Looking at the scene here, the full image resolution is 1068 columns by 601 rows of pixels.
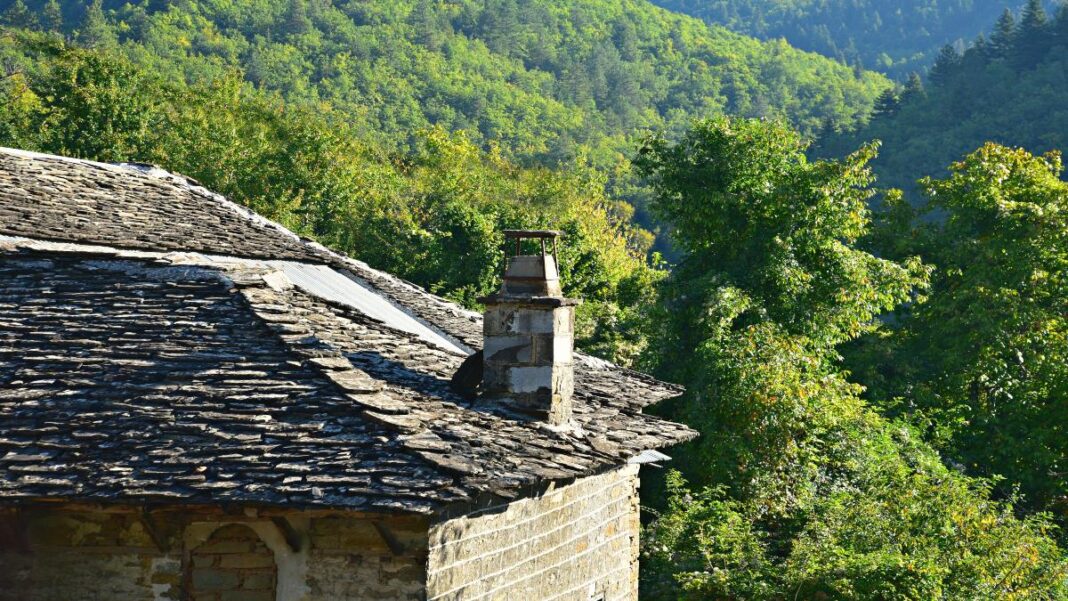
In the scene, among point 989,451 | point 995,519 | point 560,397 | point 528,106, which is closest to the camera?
point 560,397

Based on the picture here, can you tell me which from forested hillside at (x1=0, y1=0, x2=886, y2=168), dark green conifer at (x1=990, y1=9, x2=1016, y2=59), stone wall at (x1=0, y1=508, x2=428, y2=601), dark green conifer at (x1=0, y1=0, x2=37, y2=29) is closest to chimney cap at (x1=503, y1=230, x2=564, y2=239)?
stone wall at (x1=0, y1=508, x2=428, y2=601)

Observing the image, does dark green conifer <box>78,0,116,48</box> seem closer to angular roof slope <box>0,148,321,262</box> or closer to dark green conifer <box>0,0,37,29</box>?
dark green conifer <box>0,0,37,29</box>

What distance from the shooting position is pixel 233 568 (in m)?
7.64

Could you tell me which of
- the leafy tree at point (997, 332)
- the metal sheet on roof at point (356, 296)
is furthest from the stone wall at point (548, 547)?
the leafy tree at point (997, 332)

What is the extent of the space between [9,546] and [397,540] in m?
2.58

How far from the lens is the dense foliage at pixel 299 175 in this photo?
30344 mm

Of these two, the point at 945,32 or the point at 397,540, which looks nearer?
the point at 397,540

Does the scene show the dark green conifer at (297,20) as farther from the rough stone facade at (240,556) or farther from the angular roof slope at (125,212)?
the rough stone facade at (240,556)

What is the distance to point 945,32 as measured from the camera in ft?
A: 541

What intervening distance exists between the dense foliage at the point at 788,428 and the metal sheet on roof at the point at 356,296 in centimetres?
478

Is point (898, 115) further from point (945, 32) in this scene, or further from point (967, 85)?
point (945, 32)

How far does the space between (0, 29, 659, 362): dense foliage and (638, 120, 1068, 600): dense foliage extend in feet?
8.33

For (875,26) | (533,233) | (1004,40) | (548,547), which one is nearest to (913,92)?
(1004,40)

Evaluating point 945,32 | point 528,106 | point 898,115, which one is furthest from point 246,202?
point 945,32
